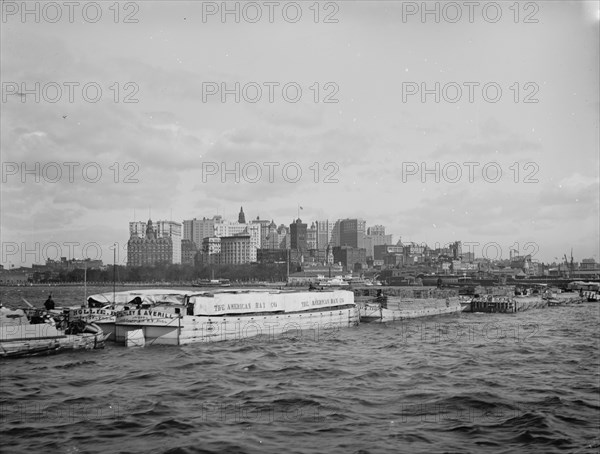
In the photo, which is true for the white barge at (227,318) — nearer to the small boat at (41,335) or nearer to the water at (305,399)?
the water at (305,399)

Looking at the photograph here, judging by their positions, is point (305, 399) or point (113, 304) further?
point (113, 304)

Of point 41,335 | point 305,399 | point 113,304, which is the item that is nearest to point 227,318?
point 113,304

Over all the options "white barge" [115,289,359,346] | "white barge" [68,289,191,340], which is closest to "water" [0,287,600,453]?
"white barge" [115,289,359,346]

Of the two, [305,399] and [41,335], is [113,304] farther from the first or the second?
[305,399]

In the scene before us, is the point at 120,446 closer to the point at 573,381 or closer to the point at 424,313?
the point at 573,381

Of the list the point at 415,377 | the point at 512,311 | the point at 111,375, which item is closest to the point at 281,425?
the point at 415,377
